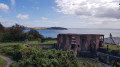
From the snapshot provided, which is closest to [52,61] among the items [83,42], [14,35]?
[83,42]

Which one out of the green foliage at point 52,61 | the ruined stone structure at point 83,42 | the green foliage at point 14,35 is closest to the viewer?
the green foliage at point 52,61

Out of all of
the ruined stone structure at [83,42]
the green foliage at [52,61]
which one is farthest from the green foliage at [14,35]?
the green foliage at [52,61]

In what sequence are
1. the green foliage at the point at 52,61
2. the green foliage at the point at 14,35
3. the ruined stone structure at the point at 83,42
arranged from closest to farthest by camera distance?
the green foliage at the point at 52,61
the ruined stone structure at the point at 83,42
the green foliage at the point at 14,35

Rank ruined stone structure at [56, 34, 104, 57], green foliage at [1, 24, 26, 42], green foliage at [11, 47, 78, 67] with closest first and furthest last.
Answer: green foliage at [11, 47, 78, 67], ruined stone structure at [56, 34, 104, 57], green foliage at [1, 24, 26, 42]

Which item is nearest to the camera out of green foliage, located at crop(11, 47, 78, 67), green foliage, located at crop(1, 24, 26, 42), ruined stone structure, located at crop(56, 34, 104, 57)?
green foliage, located at crop(11, 47, 78, 67)

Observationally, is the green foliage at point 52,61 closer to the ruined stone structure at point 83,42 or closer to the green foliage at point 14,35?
the ruined stone structure at point 83,42

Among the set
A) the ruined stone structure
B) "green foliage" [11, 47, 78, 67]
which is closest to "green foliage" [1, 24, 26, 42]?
the ruined stone structure

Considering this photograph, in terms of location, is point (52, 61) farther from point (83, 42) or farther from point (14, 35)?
point (14, 35)

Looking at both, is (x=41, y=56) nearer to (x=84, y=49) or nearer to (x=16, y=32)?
(x=84, y=49)

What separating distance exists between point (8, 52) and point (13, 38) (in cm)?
1049

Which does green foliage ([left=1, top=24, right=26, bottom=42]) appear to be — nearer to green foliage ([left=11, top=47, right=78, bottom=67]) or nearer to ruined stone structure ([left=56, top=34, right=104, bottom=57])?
ruined stone structure ([left=56, top=34, right=104, bottom=57])

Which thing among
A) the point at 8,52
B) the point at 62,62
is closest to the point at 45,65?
the point at 62,62

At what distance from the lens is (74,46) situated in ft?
64.8

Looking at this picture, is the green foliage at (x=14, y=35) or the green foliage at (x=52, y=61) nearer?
the green foliage at (x=52, y=61)
